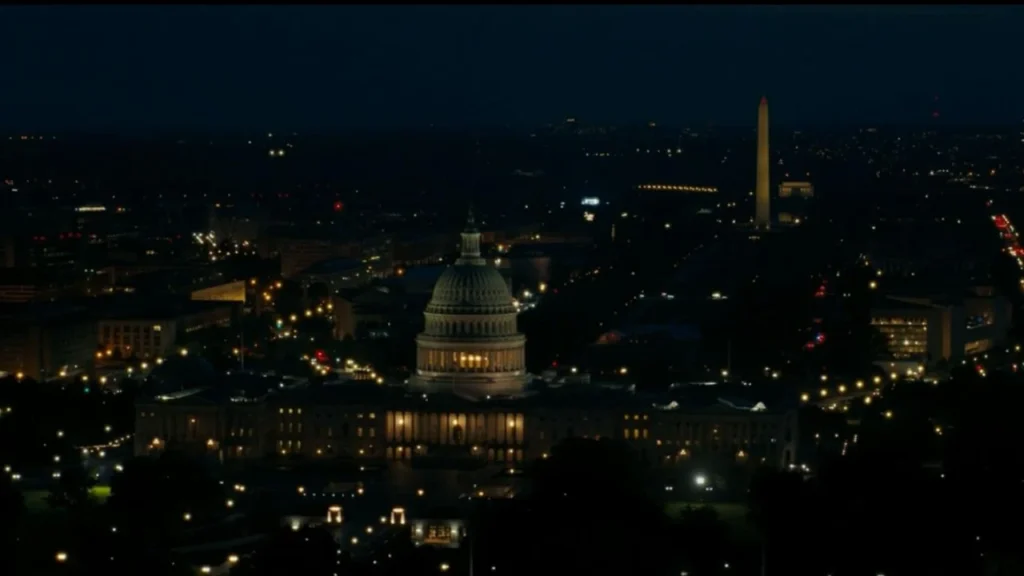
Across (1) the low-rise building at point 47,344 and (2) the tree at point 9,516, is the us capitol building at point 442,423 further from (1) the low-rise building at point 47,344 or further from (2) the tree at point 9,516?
(1) the low-rise building at point 47,344

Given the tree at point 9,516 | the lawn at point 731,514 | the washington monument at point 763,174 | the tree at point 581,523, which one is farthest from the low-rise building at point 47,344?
the washington monument at point 763,174

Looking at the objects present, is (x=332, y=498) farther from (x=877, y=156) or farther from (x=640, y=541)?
(x=877, y=156)

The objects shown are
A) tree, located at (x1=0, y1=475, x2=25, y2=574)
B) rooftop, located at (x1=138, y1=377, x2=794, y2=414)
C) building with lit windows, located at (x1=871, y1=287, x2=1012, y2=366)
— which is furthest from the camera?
building with lit windows, located at (x1=871, y1=287, x2=1012, y2=366)

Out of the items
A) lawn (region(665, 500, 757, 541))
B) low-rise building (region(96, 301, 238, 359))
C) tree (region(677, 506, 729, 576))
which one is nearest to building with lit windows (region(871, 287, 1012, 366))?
low-rise building (region(96, 301, 238, 359))

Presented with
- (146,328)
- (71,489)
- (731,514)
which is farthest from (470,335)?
(71,489)

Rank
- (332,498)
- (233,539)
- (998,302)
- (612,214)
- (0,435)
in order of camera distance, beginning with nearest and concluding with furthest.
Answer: (233,539) < (332,498) < (0,435) < (998,302) < (612,214)

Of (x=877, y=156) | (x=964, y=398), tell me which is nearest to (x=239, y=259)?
(x=964, y=398)

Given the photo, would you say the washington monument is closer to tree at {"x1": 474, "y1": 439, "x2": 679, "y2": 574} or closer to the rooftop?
the rooftop
